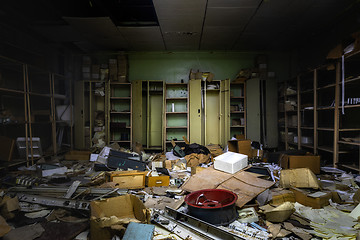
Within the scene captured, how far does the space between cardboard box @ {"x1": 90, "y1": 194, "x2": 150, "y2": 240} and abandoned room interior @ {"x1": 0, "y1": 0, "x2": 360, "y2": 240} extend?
0.01 metres

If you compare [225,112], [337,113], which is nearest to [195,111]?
[225,112]

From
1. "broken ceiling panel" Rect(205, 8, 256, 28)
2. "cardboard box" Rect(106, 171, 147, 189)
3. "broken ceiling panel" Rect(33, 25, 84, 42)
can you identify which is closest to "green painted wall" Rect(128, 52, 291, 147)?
"broken ceiling panel" Rect(33, 25, 84, 42)

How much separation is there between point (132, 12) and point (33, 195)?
3.86 m

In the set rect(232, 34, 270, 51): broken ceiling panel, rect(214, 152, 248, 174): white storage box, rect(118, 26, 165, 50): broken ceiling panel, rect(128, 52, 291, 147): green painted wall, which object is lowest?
rect(214, 152, 248, 174): white storage box

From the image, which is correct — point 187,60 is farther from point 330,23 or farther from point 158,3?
point 330,23

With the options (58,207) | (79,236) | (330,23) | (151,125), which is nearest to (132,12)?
(151,125)

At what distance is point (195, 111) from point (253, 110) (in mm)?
1786

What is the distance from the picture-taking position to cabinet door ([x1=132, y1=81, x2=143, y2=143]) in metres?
6.40

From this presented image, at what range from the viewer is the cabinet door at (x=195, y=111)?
6.33 m

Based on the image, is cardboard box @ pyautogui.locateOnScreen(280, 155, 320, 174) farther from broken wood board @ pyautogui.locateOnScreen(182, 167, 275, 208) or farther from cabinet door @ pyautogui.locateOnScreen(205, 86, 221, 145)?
cabinet door @ pyautogui.locateOnScreen(205, 86, 221, 145)

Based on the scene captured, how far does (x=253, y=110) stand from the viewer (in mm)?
6293

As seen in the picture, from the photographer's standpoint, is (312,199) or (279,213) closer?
(279,213)

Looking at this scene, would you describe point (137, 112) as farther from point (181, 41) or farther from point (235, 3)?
point (235, 3)

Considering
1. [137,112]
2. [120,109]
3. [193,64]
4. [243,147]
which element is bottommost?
[243,147]
